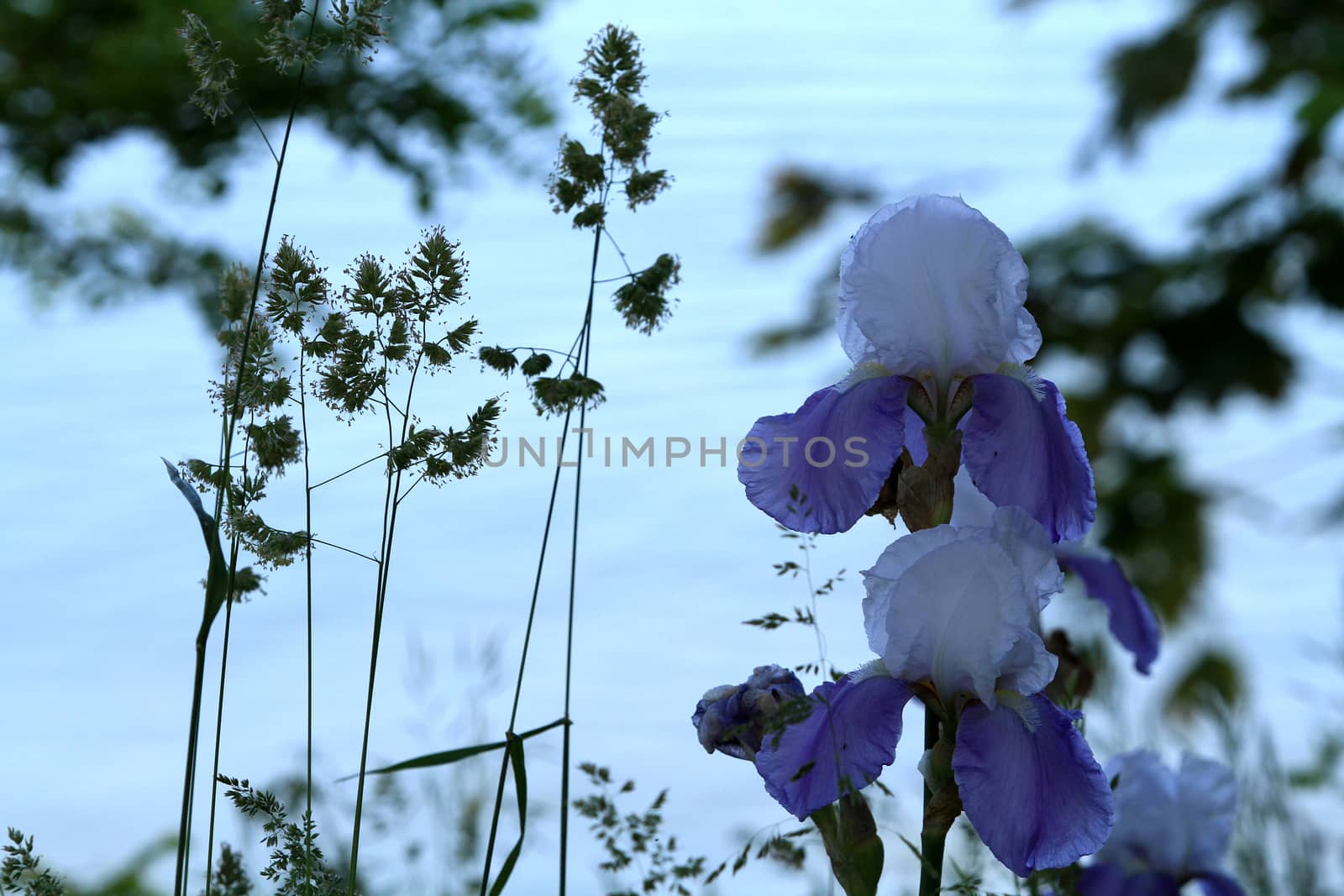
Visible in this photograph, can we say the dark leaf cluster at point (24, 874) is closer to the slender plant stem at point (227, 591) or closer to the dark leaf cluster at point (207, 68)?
the slender plant stem at point (227, 591)

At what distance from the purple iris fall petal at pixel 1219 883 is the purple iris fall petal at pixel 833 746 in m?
1.14

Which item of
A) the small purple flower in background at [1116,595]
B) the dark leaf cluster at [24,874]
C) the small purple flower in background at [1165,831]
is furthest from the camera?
the small purple flower in background at [1165,831]

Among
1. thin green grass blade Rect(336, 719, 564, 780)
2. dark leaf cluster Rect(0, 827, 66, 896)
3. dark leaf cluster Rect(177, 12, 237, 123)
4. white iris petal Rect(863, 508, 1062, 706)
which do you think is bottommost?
dark leaf cluster Rect(0, 827, 66, 896)

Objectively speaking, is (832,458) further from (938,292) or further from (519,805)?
(519,805)

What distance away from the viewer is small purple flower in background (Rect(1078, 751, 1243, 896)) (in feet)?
6.37

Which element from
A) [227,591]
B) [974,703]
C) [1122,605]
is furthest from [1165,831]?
[227,591]

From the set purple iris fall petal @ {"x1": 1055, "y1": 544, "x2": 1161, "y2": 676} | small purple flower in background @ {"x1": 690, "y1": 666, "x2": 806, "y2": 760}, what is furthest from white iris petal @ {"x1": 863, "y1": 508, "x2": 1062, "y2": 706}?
purple iris fall petal @ {"x1": 1055, "y1": 544, "x2": 1161, "y2": 676}

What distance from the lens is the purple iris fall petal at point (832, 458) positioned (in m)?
1.25

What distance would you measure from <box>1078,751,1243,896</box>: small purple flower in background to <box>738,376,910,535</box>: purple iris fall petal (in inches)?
37.4

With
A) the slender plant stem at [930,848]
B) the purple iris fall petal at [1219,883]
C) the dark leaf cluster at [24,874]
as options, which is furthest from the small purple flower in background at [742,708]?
the purple iris fall petal at [1219,883]

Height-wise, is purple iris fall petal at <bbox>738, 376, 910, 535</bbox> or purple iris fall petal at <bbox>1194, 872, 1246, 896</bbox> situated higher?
purple iris fall petal at <bbox>738, 376, 910, 535</bbox>

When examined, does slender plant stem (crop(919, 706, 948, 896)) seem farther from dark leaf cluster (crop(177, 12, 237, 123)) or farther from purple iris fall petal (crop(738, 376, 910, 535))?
dark leaf cluster (crop(177, 12, 237, 123))

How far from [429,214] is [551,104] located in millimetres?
1092

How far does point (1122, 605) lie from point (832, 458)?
78cm
